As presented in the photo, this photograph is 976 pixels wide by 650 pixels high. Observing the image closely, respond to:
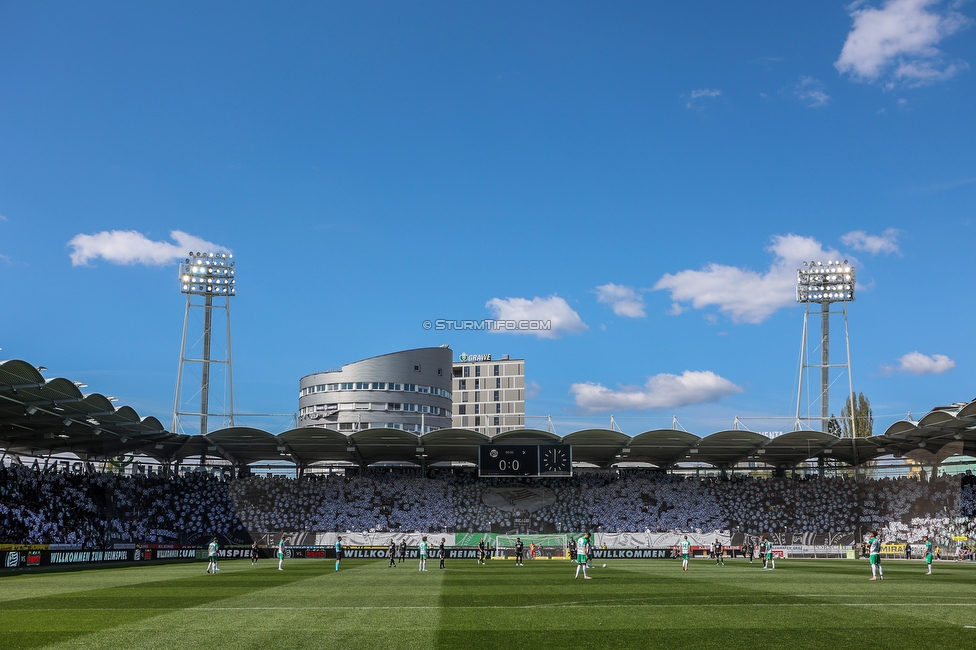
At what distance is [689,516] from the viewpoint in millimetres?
63875

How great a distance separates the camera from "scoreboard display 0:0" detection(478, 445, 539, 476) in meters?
59.5

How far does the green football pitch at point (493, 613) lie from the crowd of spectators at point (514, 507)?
108 ft

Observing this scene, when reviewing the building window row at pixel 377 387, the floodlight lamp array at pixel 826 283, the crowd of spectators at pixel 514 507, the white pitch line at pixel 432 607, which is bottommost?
the crowd of spectators at pixel 514 507

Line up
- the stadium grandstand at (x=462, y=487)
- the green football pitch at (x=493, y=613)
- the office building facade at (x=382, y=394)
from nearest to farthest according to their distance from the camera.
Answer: the green football pitch at (x=493, y=613), the stadium grandstand at (x=462, y=487), the office building facade at (x=382, y=394)

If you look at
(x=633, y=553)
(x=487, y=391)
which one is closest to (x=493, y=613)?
(x=633, y=553)

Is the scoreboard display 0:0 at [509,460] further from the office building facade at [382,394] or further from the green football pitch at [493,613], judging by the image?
the office building facade at [382,394]

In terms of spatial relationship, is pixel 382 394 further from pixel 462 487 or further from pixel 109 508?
pixel 109 508

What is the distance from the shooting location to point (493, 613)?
18203mm

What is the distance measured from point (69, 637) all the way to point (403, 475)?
5520 centimetres

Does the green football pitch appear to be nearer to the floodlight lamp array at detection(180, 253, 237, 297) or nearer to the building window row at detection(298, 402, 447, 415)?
the floodlight lamp array at detection(180, 253, 237, 297)

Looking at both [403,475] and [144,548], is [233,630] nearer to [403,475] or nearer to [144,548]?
[144,548]

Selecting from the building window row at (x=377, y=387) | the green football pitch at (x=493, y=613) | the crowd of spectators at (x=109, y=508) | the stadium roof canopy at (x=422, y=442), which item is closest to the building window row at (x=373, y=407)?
the building window row at (x=377, y=387)

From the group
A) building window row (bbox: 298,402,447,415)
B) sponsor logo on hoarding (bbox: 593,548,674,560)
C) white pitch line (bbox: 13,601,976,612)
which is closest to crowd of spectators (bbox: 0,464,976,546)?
sponsor logo on hoarding (bbox: 593,548,674,560)

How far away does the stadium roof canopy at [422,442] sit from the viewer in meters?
Answer: 51.3
